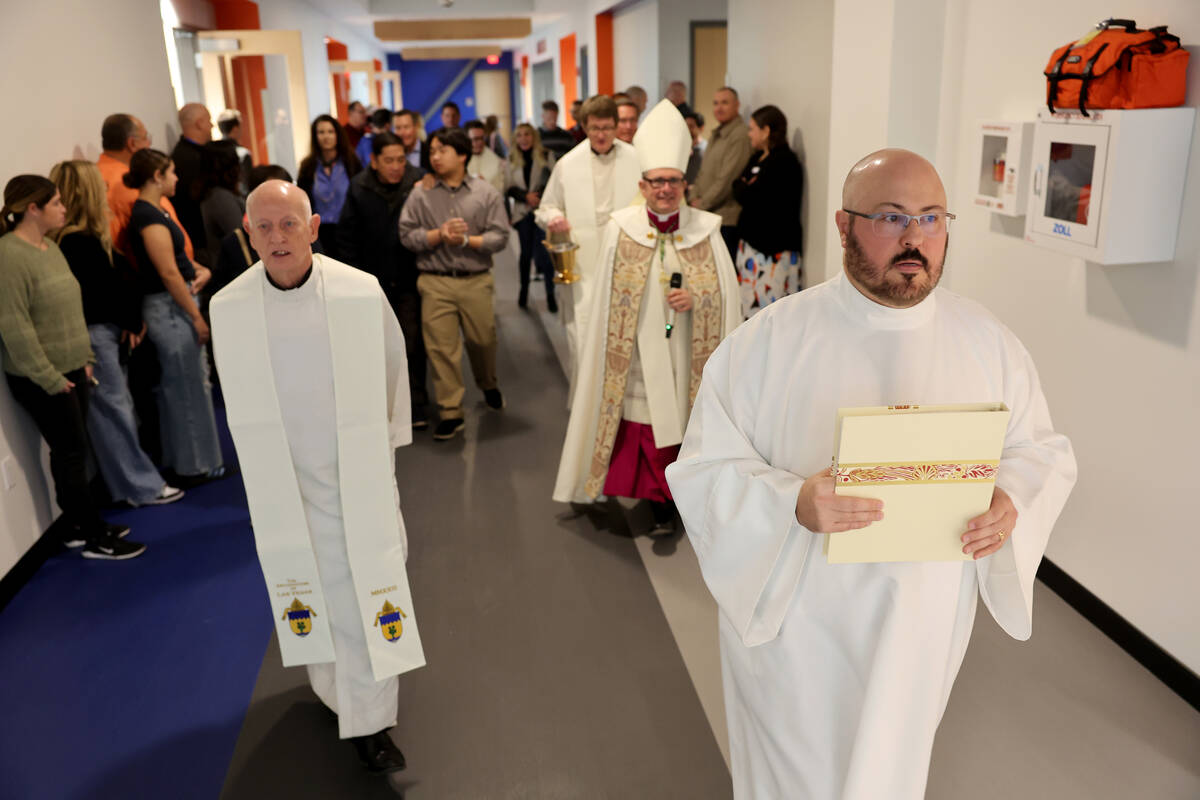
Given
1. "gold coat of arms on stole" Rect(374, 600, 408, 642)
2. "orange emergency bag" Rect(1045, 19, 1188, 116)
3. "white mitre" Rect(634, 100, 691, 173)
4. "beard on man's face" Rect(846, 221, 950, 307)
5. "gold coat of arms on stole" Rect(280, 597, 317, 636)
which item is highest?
"orange emergency bag" Rect(1045, 19, 1188, 116)

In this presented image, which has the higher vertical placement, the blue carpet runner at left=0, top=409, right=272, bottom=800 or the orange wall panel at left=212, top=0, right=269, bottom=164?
the orange wall panel at left=212, top=0, right=269, bottom=164

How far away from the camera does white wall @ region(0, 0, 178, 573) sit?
14.5 ft

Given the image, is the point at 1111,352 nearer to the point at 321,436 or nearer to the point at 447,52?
the point at 321,436

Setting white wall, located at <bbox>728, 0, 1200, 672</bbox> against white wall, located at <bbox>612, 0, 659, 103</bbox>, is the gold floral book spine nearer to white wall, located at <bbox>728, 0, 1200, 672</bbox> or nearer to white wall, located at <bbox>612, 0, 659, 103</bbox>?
white wall, located at <bbox>728, 0, 1200, 672</bbox>

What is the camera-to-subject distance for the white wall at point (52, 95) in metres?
4.43

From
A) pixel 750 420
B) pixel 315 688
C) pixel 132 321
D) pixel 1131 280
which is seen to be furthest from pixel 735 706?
pixel 132 321

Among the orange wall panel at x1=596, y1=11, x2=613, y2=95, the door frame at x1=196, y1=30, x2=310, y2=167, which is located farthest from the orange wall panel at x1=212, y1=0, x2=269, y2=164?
the orange wall panel at x1=596, y1=11, x2=613, y2=95

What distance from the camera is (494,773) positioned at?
3037 mm

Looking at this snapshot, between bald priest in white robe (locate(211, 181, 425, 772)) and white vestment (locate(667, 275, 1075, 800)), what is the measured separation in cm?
110

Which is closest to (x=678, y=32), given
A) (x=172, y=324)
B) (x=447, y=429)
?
(x=447, y=429)

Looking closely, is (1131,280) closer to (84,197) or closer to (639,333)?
(639,333)

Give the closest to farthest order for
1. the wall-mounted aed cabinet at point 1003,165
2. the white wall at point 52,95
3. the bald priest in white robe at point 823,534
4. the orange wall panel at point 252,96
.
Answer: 1. the bald priest in white robe at point 823,534
2. the wall-mounted aed cabinet at point 1003,165
3. the white wall at point 52,95
4. the orange wall panel at point 252,96

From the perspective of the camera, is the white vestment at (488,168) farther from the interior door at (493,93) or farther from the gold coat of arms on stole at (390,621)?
the interior door at (493,93)

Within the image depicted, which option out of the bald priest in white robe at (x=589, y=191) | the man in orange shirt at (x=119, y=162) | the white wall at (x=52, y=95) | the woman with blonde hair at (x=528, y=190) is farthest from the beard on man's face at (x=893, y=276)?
the woman with blonde hair at (x=528, y=190)
